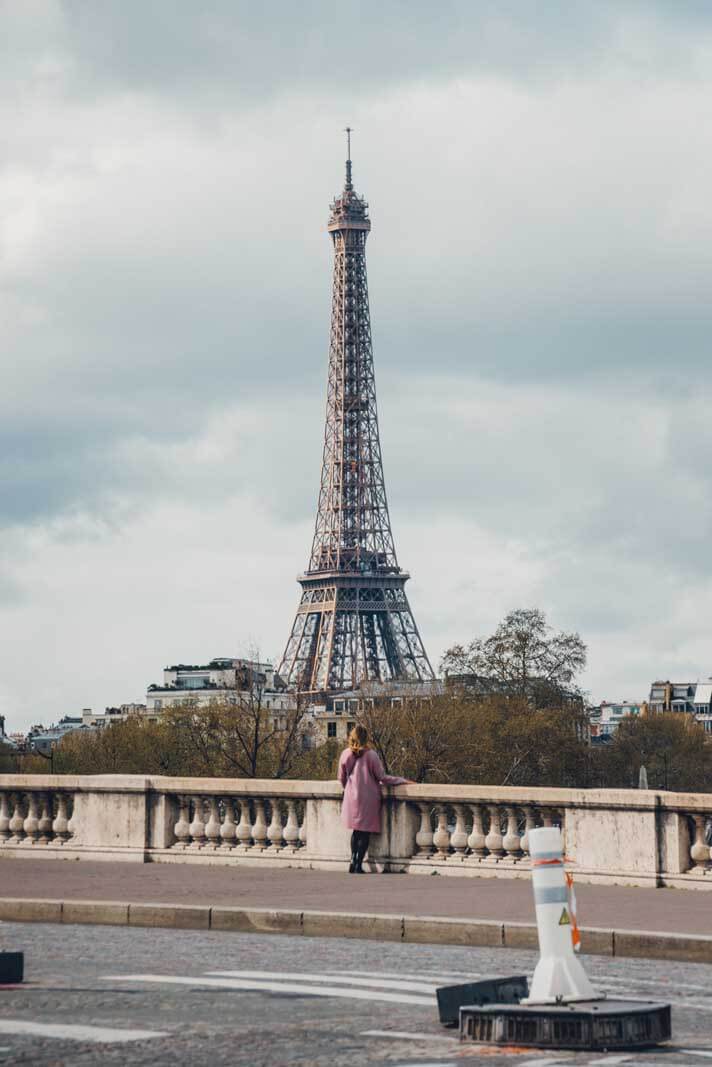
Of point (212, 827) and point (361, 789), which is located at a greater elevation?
point (361, 789)

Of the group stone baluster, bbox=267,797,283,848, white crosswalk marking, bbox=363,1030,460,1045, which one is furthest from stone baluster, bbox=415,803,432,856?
white crosswalk marking, bbox=363,1030,460,1045

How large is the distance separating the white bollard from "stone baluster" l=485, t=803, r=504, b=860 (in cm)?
1027

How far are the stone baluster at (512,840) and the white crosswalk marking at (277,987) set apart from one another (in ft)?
27.5

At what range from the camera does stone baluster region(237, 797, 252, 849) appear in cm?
2194

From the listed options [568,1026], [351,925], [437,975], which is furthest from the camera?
[351,925]

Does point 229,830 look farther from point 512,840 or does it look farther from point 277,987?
point 277,987

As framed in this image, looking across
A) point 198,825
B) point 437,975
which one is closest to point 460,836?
point 198,825

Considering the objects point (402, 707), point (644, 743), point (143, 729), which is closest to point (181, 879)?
point (402, 707)

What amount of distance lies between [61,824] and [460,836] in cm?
529

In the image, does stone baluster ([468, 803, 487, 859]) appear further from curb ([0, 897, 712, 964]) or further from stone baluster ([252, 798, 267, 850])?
curb ([0, 897, 712, 964])

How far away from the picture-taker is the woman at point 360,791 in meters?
20.3

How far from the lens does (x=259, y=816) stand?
72.5 feet

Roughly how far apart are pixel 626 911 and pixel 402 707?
256 ft

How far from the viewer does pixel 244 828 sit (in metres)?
21.9
